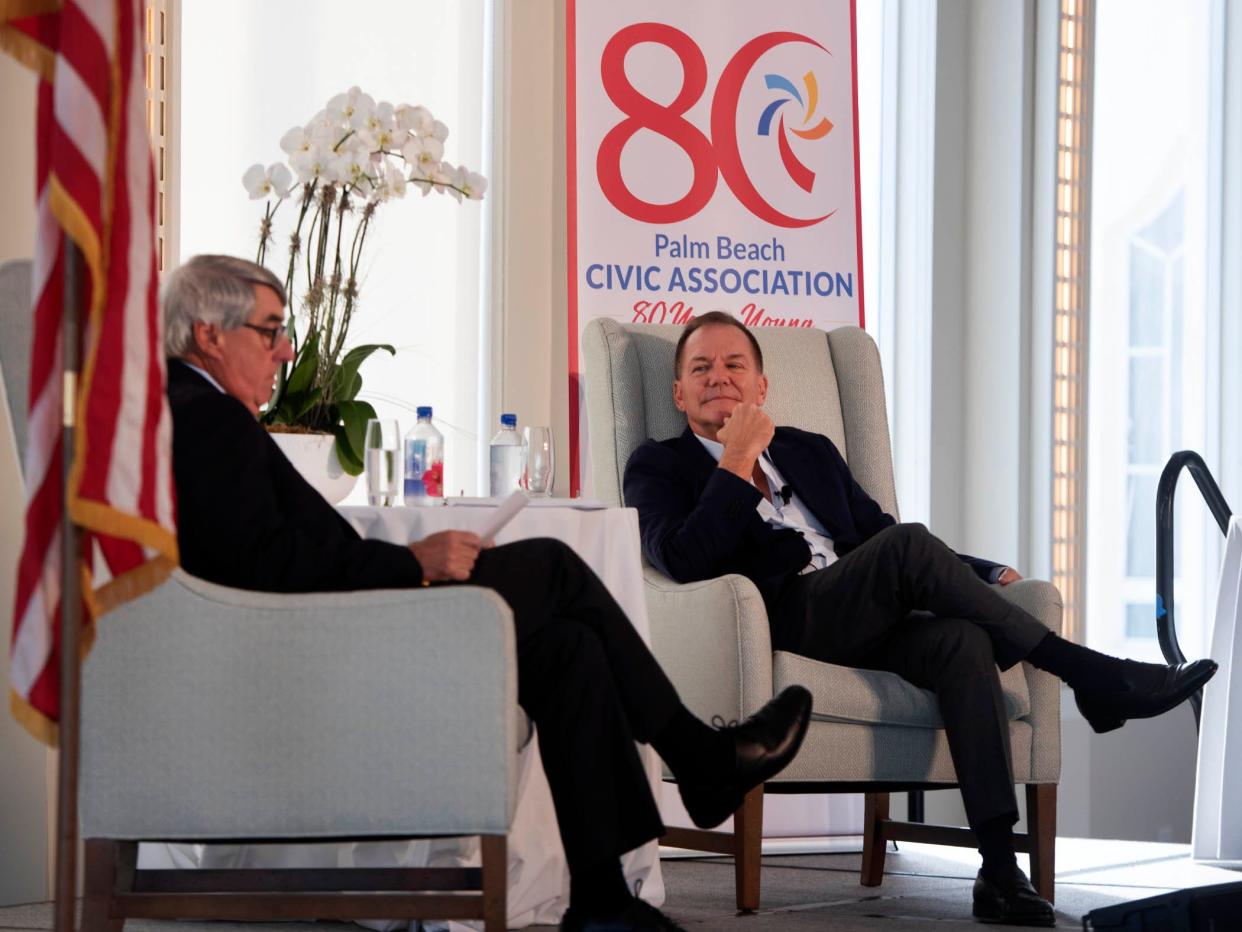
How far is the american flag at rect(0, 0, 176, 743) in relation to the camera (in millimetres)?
1624

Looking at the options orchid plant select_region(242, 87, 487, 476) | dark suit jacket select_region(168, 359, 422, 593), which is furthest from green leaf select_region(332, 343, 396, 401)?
dark suit jacket select_region(168, 359, 422, 593)

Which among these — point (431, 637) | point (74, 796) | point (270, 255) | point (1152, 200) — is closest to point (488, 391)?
point (270, 255)

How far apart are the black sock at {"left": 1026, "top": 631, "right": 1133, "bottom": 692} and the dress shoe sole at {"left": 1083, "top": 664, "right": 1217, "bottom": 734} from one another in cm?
2

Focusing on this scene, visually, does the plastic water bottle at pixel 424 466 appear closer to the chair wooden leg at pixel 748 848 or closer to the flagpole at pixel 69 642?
the chair wooden leg at pixel 748 848

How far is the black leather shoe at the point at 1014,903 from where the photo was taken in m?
2.71

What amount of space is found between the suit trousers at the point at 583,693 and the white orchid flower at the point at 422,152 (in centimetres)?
99

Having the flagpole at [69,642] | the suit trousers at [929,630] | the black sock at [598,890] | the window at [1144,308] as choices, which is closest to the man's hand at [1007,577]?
the suit trousers at [929,630]

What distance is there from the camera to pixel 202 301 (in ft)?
7.32

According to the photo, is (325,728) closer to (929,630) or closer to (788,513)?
(929,630)

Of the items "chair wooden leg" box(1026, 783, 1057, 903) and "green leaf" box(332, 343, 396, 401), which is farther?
"green leaf" box(332, 343, 396, 401)

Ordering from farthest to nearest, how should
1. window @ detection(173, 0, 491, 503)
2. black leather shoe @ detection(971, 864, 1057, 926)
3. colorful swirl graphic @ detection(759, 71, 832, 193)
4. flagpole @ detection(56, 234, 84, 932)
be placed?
colorful swirl graphic @ detection(759, 71, 832, 193), window @ detection(173, 0, 491, 503), black leather shoe @ detection(971, 864, 1057, 926), flagpole @ detection(56, 234, 84, 932)

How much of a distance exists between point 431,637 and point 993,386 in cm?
346

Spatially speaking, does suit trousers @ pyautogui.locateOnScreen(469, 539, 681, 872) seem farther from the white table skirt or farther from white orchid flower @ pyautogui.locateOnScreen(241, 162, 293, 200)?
white orchid flower @ pyautogui.locateOnScreen(241, 162, 293, 200)

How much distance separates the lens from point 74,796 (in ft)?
5.16
